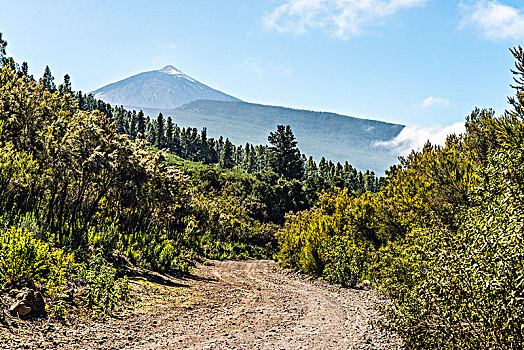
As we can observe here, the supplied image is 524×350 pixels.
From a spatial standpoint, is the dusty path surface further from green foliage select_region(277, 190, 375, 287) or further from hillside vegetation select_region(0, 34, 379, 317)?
green foliage select_region(277, 190, 375, 287)

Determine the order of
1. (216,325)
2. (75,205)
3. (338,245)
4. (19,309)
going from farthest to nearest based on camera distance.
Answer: (338,245) < (75,205) < (216,325) < (19,309)

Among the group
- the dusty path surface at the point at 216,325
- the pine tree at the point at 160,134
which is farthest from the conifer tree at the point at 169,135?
the dusty path surface at the point at 216,325

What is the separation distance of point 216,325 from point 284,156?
62.3 metres

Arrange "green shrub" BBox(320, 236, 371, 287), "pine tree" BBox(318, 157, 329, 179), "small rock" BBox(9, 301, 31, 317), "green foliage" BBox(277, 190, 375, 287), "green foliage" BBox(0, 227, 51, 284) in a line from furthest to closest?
"pine tree" BBox(318, 157, 329, 179), "green foliage" BBox(277, 190, 375, 287), "green shrub" BBox(320, 236, 371, 287), "green foliage" BBox(0, 227, 51, 284), "small rock" BBox(9, 301, 31, 317)

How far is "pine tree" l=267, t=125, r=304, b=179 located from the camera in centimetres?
6856

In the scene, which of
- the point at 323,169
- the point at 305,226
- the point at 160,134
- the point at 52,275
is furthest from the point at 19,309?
the point at 323,169

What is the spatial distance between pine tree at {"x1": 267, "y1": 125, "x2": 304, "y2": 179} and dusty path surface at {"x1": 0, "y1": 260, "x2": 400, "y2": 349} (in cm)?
5705

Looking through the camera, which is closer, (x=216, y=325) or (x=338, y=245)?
(x=216, y=325)

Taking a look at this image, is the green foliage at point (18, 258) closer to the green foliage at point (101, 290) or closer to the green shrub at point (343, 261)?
the green foliage at point (101, 290)

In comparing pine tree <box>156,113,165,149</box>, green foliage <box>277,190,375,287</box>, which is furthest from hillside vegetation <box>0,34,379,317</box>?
pine tree <box>156,113,165,149</box>

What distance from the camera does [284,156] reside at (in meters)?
A: 69.0

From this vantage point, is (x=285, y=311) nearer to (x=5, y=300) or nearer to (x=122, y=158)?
(x=5, y=300)

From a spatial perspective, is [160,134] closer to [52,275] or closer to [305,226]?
[305,226]

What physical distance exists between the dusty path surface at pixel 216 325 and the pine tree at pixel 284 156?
5705 centimetres
